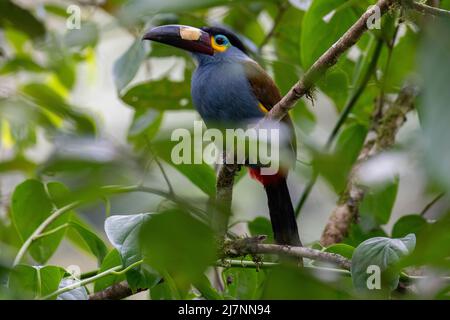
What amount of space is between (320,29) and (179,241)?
1696 millimetres

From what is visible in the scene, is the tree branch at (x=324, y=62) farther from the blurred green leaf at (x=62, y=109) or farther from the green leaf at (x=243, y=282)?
the blurred green leaf at (x=62, y=109)

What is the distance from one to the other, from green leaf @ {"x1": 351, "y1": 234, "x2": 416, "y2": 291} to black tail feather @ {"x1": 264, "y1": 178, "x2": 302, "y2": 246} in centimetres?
78

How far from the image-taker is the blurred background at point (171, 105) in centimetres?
50

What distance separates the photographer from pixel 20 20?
0.66 metres

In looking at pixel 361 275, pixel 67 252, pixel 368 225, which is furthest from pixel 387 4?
pixel 67 252

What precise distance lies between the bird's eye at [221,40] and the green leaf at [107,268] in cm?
130

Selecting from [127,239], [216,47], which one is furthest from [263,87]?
[127,239]

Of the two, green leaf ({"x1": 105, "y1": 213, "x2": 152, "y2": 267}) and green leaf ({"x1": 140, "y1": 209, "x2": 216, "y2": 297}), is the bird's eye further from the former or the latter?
green leaf ({"x1": 140, "y1": 209, "x2": 216, "y2": 297})

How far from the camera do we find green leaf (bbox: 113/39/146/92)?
224cm

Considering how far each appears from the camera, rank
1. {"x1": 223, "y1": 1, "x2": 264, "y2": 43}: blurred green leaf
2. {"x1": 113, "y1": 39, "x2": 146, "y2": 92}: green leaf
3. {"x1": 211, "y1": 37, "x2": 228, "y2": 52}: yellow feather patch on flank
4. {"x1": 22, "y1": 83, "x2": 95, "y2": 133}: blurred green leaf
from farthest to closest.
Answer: {"x1": 223, "y1": 1, "x2": 264, "y2": 43}: blurred green leaf, {"x1": 211, "y1": 37, "x2": 228, "y2": 52}: yellow feather patch on flank, {"x1": 113, "y1": 39, "x2": 146, "y2": 92}: green leaf, {"x1": 22, "y1": 83, "x2": 95, "y2": 133}: blurred green leaf

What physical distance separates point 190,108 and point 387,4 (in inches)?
58.4

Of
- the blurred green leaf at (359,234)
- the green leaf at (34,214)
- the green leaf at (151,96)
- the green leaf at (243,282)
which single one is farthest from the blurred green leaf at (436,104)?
the green leaf at (151,96)

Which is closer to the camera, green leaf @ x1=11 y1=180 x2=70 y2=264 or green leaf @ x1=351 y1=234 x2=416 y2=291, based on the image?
green leaf @ x1=351 y1=234 x2=416 y2=291

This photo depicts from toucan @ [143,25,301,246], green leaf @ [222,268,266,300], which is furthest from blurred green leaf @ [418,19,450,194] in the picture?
toucan @ [143,25,301,246]
